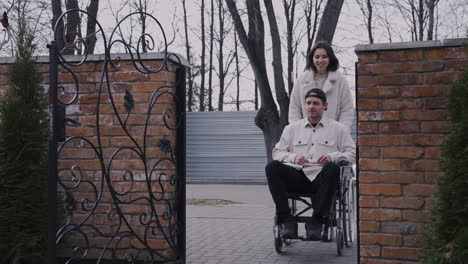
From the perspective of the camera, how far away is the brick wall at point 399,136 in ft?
13.1

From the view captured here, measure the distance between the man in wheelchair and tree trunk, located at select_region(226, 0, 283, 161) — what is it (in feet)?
20.4

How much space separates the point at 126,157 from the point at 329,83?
202 cm

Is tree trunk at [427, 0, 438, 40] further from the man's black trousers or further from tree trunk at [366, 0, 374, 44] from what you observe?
the man's black trousers

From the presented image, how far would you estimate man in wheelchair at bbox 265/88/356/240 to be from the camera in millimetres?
4840

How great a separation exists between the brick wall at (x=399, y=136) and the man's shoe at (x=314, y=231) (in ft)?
2.29

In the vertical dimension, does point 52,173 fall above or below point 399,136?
below

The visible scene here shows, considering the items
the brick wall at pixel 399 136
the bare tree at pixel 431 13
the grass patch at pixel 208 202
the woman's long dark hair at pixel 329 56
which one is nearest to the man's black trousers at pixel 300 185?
the brick wall at pixel 399 136

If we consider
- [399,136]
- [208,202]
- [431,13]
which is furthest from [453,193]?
[431,13]

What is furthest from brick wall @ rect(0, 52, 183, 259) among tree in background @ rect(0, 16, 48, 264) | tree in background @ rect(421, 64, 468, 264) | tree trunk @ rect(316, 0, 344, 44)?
tree trunk @ rect(316, 0, 344, 44)

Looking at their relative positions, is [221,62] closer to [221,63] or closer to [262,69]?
[221,63]

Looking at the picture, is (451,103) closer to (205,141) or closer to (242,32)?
(242,32)

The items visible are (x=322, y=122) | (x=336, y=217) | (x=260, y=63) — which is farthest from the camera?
(x=260, y=63)

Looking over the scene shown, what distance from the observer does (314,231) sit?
4840 mm

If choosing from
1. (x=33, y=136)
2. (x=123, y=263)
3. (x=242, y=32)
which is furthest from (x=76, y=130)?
(x=242, y=32)
